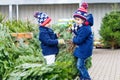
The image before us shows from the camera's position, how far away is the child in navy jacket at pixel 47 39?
7402mm

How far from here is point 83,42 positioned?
26.1ft

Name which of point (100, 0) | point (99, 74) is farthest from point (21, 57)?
point (100, 0)

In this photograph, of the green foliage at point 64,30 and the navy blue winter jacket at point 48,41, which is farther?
the green foliage at point 64,30

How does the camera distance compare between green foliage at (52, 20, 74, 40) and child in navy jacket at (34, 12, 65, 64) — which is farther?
green foliage at (52, 20, 74, 40)

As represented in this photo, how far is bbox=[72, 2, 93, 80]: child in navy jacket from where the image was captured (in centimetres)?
784

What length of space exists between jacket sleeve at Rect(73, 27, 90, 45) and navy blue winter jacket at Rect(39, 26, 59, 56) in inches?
16.5

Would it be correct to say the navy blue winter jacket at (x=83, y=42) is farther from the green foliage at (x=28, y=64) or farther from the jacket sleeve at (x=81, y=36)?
the green foliage at (x=28, y=64)

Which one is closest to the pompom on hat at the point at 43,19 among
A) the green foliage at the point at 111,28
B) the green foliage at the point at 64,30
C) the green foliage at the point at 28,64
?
the green foliage at the point at 28,64

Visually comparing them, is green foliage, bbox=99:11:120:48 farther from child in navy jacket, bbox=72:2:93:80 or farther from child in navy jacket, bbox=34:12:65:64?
child in navy jacket, bbox=34:12:65:64

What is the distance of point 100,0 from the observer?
24781 mm

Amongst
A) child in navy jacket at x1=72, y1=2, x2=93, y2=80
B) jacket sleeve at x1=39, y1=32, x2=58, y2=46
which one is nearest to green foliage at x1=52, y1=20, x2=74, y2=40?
child in navy jacket at x1=72, y1=2, x2=93, y2=80

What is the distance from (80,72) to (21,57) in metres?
1.65

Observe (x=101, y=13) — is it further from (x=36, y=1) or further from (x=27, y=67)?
(x=27, y=67)

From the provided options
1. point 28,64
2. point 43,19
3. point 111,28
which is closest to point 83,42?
point 43,19
